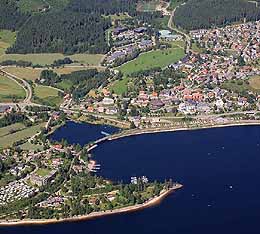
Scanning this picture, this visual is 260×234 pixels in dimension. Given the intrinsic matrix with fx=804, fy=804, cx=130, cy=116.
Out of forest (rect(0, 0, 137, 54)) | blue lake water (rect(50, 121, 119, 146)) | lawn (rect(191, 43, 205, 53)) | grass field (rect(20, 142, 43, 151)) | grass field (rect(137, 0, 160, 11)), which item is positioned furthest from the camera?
grass field (rect(137, 0, 160, 11))

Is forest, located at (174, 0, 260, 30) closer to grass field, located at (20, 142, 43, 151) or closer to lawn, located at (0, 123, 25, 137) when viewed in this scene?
lawn, located at (0, 123, 25, 137)

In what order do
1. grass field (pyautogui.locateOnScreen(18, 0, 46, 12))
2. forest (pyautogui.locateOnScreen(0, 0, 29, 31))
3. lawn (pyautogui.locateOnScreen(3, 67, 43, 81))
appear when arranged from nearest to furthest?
lawn (pyautogui.locateOnScreen(3, 67, 43, 81))
forest (pyautogui.locateOnScreen(0, 0, 29, 31))
grass field (pyautogui.locateOnScreen(18, 0, 46, 12))

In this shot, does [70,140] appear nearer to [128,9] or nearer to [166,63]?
[166,63]

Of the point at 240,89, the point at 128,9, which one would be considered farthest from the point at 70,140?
the point at 128,9

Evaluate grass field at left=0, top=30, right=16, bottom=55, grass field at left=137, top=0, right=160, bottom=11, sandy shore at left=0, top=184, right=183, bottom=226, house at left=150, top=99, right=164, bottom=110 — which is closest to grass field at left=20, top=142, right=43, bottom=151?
sandy shore at left=0, top=184, right=183, bottom=226

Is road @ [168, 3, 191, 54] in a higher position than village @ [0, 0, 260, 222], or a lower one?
higher

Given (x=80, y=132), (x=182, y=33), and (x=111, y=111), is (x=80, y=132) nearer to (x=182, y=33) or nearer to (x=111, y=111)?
(x=111, y=111)

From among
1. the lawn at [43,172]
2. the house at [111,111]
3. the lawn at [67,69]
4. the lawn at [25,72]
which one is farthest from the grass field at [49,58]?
the lawn at [43,172]

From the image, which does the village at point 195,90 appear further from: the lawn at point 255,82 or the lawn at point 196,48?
the lawn at point 255,82
